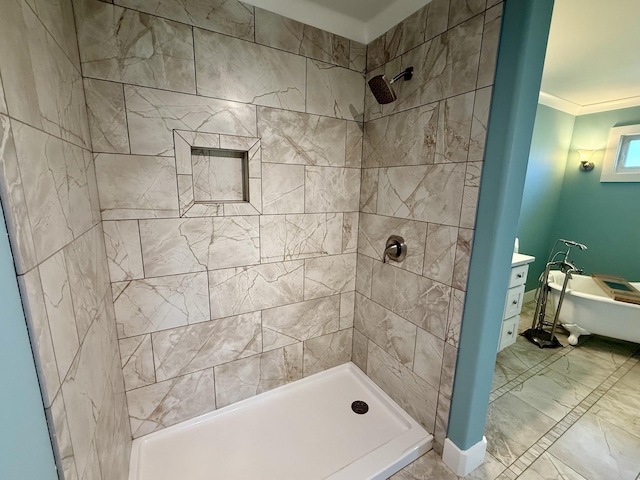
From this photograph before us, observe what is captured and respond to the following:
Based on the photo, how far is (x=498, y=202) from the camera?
1.15 metres

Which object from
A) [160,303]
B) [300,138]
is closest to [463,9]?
[300,138]

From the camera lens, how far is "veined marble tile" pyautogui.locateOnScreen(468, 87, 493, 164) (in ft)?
3.83

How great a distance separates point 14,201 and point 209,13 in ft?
4.44

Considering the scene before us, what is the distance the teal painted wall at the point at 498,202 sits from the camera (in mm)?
1052

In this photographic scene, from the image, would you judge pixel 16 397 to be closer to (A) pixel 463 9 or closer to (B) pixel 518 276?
(A) pixel 463 9

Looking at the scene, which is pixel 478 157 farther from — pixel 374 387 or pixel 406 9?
pixel 374 387

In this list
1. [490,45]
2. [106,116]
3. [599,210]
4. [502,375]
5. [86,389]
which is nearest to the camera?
[86,389]

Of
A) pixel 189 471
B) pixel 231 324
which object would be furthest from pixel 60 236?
pixel 189 471

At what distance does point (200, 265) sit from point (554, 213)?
14.2 feet

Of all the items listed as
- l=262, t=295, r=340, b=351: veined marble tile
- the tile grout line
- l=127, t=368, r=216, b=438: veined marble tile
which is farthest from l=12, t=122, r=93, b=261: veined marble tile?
the tile grout line

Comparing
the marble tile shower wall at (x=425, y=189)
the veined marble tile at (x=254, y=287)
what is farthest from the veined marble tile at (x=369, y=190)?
the veined marble tile at (x=254, y=287)

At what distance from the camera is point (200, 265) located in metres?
1.53

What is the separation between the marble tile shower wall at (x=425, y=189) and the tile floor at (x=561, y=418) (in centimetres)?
38

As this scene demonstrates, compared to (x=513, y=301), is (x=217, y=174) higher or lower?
higher
